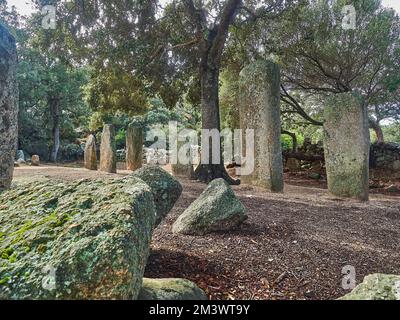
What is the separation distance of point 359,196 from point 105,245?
7251 millimetres

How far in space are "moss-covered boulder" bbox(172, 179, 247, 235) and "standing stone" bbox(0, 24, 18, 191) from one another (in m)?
2.19

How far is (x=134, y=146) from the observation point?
492 inches

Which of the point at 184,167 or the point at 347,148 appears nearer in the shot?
the point at 347,148

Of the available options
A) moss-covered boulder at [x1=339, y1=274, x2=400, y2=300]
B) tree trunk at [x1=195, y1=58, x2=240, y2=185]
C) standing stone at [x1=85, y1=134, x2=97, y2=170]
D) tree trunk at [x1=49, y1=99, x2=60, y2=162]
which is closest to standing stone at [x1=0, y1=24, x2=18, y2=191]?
moss-covered boulder at [x1=339, y1=274, x2=400, y2=300]

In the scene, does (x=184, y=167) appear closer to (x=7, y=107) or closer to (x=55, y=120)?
(x=7, y=107)

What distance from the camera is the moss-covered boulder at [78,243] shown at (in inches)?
63.1

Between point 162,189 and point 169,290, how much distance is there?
1.72 m

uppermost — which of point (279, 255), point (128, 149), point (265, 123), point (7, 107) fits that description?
point (265, 123)

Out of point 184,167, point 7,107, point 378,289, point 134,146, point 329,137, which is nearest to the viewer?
point 378,289

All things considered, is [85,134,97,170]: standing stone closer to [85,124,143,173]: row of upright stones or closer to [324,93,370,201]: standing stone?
[85,124,143,173]: row of upright stones

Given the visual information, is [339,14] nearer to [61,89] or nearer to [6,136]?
[6,136]

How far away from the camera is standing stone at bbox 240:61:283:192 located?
7910mm

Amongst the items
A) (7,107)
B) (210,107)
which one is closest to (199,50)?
(210,107)

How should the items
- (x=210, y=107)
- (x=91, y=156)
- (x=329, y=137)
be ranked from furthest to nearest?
(x=91, y=156) < (x=210, y=107) < (x=329, y=137)
